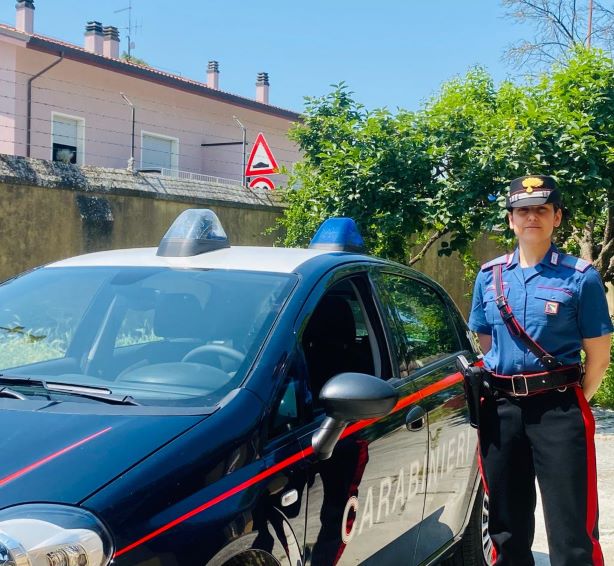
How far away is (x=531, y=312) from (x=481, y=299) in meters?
0.34

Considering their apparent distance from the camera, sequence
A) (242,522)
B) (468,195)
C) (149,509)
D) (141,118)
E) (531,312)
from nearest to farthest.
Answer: (149,509) < (242,522) < (531,312) < (468,195) < (141,118)

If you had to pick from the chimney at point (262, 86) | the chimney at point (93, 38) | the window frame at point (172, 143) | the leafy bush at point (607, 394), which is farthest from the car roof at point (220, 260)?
the chimney at point (262, 86)

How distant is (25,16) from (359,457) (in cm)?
2211

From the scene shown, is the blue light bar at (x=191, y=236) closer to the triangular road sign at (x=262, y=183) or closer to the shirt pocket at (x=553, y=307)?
the shirt pocket at (x=553, y=307)

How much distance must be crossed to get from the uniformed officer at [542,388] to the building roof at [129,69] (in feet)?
42.6

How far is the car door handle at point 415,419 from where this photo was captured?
3.16 meters

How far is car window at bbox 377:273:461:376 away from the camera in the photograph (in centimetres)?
342

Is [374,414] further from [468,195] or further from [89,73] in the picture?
[89,73]

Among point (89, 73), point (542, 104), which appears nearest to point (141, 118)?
point (89, 73)

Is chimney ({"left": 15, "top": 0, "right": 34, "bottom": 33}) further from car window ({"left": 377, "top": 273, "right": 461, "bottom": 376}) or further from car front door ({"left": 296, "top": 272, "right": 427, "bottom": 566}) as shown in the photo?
car front door ({"left": 296, "top": 272, "right": 427, "bottom": 566})

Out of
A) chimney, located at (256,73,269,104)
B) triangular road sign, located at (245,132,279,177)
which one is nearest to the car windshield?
triangular road sign, located at (245,132,279,177)

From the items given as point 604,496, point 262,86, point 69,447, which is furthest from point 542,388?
point 262,86

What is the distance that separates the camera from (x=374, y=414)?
96.4 inches

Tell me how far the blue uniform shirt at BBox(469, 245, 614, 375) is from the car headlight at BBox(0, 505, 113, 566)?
1.99 m
